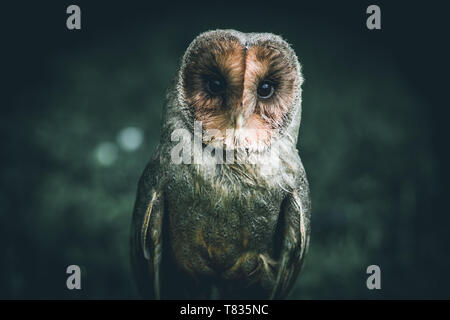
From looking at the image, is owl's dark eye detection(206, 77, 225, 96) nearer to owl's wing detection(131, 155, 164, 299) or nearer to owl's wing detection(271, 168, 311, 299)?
owl's wing detection(131, 155, 164, 299)

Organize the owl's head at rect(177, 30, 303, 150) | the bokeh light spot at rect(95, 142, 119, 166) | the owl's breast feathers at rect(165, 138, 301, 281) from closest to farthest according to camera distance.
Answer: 1. the owl's head at rect(177, 30, 303, 150)
2. the owl's breast feathers at rect(165, 138, 301, 281)
3. the bokeh light spot at rect(95, 142, 119, 166)

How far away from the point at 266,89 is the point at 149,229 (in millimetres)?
658

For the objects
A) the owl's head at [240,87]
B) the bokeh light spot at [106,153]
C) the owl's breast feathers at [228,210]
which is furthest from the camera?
the bokeh light spot at [106,153]

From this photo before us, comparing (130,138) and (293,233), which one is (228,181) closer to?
(293,233)

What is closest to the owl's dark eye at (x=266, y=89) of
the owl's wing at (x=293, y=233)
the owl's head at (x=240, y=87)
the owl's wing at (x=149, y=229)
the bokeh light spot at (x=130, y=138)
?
the owl's head at (x=240, y=87)

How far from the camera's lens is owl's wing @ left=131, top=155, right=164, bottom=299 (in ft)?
4.89

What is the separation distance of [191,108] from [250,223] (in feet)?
1.46

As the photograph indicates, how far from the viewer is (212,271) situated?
1.56 m

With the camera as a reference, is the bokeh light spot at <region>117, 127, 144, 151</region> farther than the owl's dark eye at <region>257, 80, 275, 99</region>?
Yes

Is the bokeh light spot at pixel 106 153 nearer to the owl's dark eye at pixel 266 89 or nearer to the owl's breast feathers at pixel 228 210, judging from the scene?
the owl's breast feathers at pixel 228 210

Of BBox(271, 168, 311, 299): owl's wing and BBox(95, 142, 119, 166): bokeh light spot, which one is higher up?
BBox(95, 142, 119, 166): bokeh light spot

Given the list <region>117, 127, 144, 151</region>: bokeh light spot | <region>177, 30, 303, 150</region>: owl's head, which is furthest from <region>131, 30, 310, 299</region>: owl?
<region>117, 127, 144, 151</region>: bokeh light spot

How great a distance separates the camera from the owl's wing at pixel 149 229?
149 centimetres

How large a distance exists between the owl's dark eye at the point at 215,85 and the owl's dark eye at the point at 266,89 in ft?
0.39
